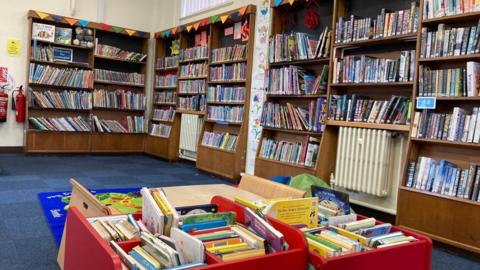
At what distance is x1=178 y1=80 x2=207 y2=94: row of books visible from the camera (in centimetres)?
642

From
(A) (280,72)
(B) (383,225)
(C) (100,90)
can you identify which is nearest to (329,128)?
(A) (280,72)

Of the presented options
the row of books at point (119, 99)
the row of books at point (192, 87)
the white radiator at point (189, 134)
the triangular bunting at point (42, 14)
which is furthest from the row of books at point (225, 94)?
the triangular bunting at point (42, 14)

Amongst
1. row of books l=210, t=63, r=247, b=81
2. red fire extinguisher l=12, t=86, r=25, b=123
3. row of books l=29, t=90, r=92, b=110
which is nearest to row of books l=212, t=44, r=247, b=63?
row of books l=210, t=63, r=247, b=81

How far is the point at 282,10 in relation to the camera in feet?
16.6

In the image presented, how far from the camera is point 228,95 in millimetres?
5828

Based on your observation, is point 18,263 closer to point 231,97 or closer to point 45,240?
point 45,240

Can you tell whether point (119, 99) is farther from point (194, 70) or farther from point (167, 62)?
point (194, 70)

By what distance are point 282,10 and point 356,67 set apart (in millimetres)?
1572

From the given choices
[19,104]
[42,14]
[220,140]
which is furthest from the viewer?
[42,14]

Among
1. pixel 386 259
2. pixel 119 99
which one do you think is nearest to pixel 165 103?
pixel 119 99

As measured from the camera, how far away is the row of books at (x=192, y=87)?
642 cm

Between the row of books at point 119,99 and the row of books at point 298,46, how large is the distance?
3.69 meters

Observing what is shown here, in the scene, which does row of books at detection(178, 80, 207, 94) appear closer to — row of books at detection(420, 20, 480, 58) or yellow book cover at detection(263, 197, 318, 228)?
row of books at detection(420, 20, 480, 58)

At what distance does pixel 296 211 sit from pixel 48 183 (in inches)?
156
